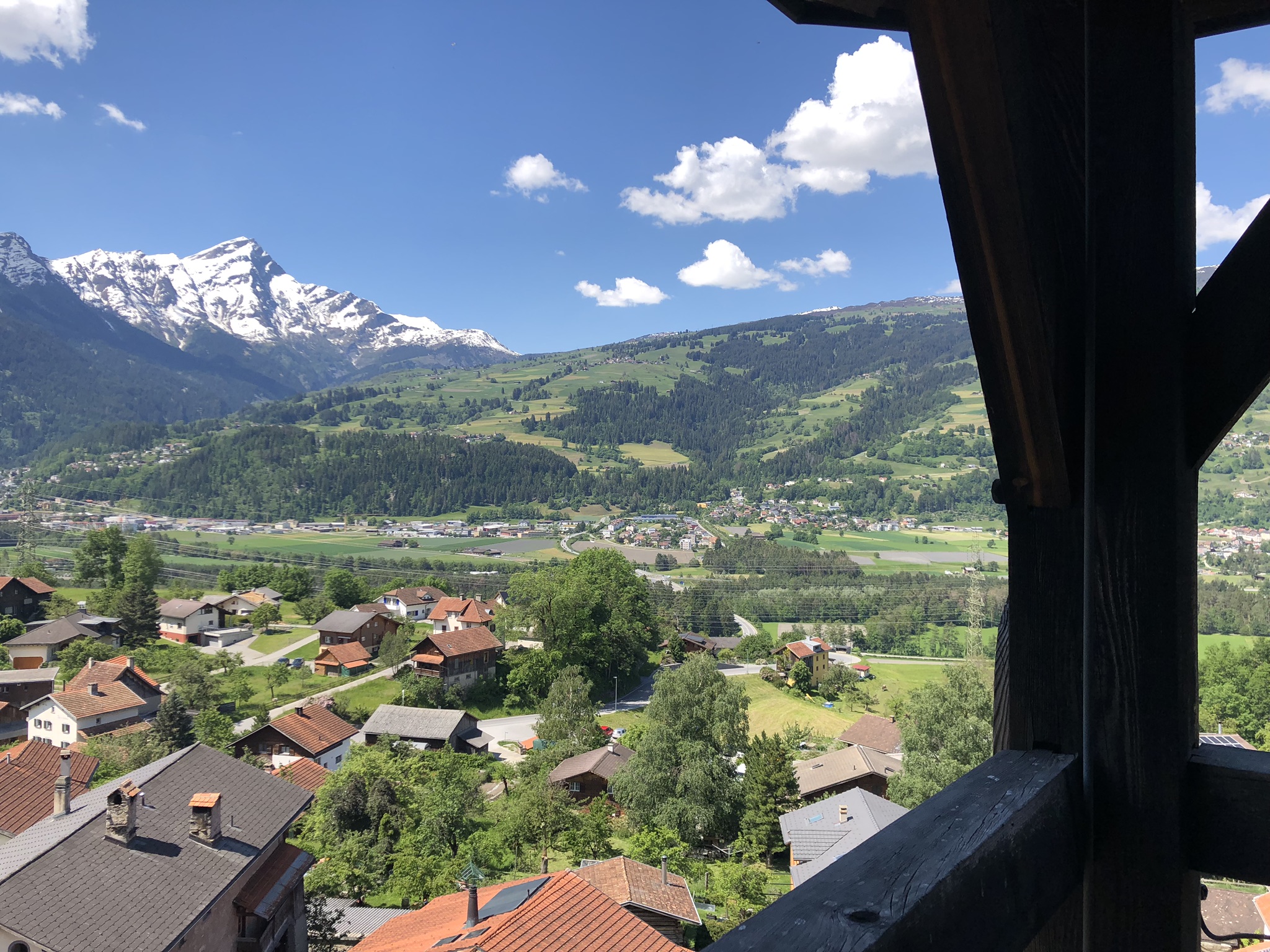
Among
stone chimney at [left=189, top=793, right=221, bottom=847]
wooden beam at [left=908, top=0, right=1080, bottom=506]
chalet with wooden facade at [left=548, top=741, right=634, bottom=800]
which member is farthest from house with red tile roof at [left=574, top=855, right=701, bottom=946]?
wooden beam at [left=908, top=0, right=1080, bottom=506]

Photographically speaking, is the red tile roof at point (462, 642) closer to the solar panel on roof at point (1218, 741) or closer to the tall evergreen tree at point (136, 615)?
the tall evergreen tree at point (136, 615)

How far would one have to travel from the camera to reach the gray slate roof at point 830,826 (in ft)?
36.5

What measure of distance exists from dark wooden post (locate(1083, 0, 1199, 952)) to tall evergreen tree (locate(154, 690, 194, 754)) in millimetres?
21936

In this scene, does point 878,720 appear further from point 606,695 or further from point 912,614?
point 912,614

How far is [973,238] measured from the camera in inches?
27.7

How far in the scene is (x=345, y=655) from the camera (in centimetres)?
2681

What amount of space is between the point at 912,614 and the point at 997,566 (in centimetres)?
2428

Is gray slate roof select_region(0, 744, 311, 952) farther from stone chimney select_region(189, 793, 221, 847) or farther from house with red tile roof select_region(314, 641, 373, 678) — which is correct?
house with red tile roof select_region(314, 641, 373, 678)

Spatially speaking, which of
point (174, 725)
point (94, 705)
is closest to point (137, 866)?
point (174, 725)

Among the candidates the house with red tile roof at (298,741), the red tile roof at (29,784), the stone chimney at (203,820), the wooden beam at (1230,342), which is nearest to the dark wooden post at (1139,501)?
the wooden beam at (1230,342)

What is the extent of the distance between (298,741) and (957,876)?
20724 mm

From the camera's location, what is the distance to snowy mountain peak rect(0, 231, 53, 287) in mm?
177125

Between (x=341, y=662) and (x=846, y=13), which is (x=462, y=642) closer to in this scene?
(x=341, y=662)

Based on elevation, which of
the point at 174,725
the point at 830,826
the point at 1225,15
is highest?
the point at 1225,15
